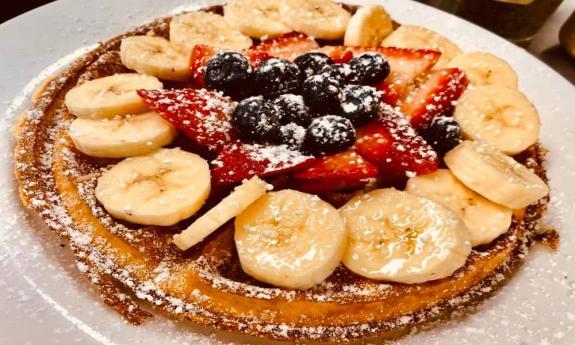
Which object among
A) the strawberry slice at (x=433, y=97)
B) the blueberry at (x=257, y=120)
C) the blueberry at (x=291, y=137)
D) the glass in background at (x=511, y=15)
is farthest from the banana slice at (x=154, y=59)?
the glass in background at (x=511, y=15)

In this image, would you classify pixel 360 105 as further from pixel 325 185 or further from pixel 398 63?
pixel 398 63

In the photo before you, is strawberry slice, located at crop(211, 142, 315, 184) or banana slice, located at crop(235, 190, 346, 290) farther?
Answer: strawberry slice, located at crop(211, 142, 315, 184)

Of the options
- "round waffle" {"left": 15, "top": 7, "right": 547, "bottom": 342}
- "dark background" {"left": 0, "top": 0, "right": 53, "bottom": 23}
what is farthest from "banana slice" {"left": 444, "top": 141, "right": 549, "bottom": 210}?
"dark background" {"left": 0, "top": 0, "right": 53, "bottom": 23}

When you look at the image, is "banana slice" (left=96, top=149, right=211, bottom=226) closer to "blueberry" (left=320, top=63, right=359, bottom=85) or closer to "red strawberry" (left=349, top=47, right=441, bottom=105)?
"blueberry" (left=320, top=63, right=359, bottom=85)

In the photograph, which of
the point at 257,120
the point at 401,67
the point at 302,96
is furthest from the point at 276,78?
the point at 401,67

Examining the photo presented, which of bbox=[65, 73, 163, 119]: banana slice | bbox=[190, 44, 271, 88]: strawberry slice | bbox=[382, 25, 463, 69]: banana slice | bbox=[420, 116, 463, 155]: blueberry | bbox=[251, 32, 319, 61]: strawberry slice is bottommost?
bbox=[382, 25, 463, 69]: banana slice
